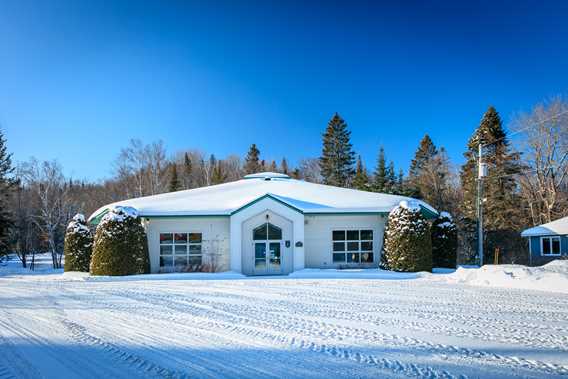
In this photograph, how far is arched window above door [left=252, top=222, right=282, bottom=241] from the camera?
20.3m

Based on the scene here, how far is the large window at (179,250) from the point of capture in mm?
20266

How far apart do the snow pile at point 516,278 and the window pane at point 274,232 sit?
308 inches

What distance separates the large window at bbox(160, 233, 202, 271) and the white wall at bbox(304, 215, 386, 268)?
5445mm

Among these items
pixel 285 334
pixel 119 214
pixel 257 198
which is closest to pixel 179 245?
pixel 119 214

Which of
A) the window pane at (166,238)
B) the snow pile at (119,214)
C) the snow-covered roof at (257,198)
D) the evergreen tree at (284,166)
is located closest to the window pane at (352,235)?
the snow-covered roof at (257,198)

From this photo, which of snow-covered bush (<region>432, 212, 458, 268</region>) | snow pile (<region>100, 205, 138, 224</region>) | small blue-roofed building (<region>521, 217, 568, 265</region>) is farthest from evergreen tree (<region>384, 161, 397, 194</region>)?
snow pile (<region>100, 205, 138, 224</region>)

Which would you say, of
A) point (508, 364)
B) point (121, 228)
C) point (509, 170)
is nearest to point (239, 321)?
point (508, 364)

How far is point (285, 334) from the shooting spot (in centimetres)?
695

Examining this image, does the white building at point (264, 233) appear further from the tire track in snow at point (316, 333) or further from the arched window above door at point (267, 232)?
the tire track in snow at point (316, 333)

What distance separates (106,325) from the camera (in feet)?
25.3

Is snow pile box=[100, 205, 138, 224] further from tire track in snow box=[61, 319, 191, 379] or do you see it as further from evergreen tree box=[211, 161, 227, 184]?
evergreen tree box=[211, 161, 227, 184]

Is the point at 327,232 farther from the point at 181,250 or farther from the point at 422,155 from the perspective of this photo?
the point at 422,155

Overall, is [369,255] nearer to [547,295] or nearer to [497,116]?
[547,295]

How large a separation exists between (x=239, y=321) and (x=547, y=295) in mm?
8982
